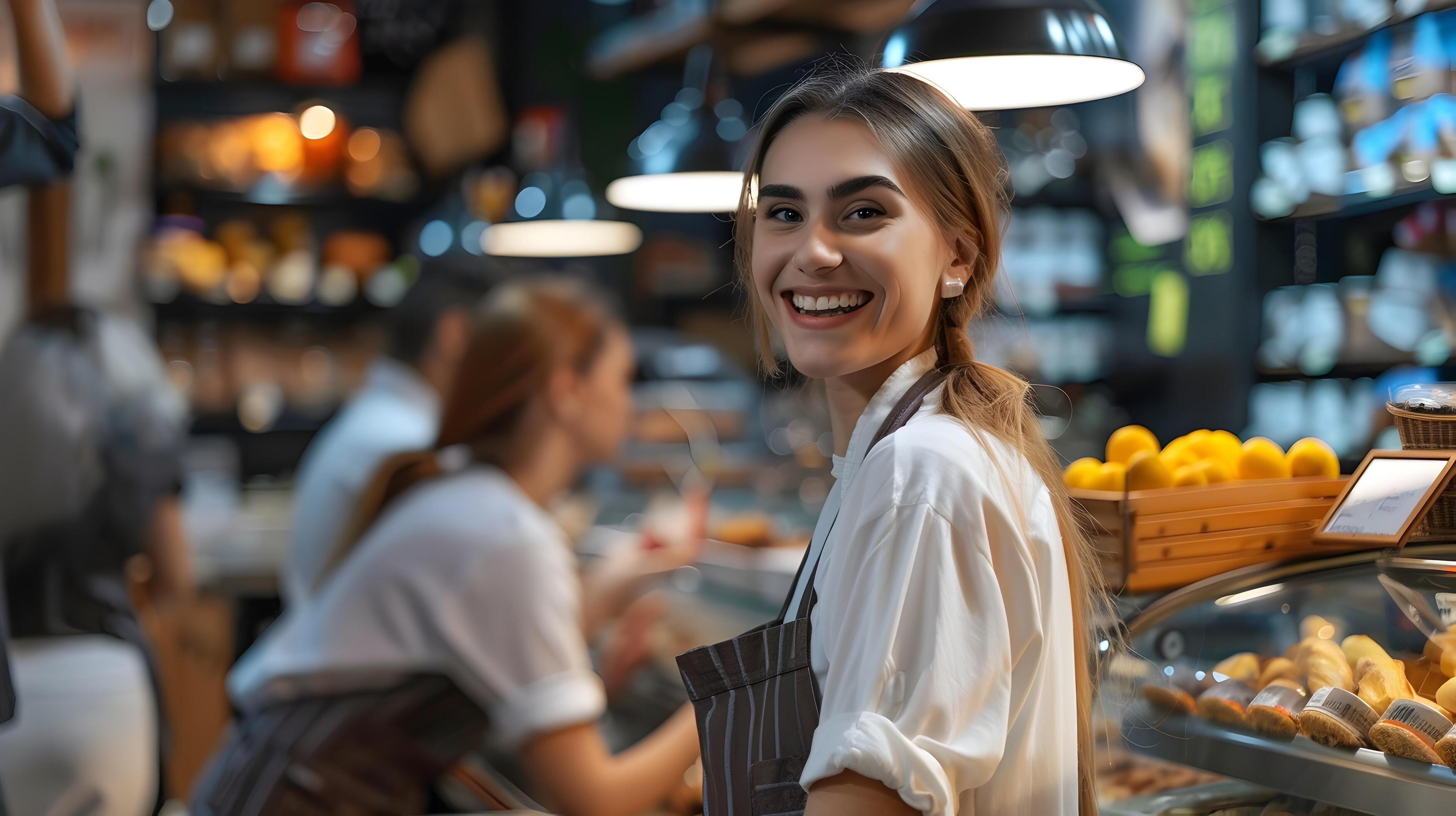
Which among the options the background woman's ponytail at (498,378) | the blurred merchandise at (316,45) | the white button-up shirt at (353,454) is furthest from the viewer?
the blurred merchandise at (316,45)

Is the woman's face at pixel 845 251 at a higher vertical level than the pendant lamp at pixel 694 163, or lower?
lower

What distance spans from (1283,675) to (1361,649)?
88 millimetres

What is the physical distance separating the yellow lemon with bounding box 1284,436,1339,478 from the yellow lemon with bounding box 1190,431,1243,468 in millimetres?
65

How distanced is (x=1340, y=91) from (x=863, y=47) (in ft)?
7.23

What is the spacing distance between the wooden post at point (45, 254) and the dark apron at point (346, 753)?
3.76 feet

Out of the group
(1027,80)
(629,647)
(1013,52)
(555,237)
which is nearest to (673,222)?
(555,237)

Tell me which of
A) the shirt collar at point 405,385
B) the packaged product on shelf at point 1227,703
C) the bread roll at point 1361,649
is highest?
the shirt collar at point 405,385

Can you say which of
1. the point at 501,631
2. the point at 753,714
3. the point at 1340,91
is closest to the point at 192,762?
the point at 501,631

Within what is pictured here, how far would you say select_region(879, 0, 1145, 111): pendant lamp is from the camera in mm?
1544

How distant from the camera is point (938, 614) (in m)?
0.95

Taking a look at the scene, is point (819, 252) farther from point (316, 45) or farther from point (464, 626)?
point (316, 45)

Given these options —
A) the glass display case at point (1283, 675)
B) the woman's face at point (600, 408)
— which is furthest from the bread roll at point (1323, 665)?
the woman's face at point (600, 408)

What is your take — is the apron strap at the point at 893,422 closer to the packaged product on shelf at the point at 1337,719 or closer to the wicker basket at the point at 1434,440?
the packaged product on shelf at the point at 1337,719

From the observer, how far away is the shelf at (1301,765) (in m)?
1.13
